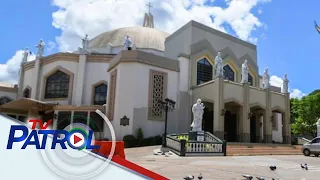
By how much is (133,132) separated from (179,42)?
A: 32.4 ft

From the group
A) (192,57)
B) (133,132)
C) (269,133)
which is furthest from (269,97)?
(133,132)

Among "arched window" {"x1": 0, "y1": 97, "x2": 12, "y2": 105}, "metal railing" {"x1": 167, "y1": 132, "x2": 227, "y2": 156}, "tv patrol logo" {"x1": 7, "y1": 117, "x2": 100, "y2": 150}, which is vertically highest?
"arched window" {"x1": 0, "y1": 97, "x2": 12, "y2": 105}

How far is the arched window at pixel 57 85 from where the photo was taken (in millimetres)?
29586

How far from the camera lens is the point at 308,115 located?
35.2 metres

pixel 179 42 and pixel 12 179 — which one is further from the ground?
pixel 179 42

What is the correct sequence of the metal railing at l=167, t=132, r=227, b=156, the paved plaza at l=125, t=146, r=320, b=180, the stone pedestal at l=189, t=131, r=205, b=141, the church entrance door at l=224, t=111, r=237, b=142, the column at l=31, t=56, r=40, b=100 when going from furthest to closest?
the column at l=31, t=56, r=40, b=100 < the church entrance door at l=224, t=111, r=237, b=142 < the stone pedestal at l=189, t=131, r=205, b=141 < the metal railing at l=167, t=132, r=227, b=156 < the paved plaza at l=125, t=146, r=320, b=180

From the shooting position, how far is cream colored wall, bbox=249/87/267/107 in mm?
24981

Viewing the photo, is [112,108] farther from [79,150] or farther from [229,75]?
[79,150]

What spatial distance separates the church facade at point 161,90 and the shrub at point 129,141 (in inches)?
33.2

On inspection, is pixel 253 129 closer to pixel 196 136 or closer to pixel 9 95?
pixel 196 136

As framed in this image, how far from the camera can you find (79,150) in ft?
13.8

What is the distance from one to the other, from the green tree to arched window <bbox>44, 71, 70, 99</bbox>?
2559cm

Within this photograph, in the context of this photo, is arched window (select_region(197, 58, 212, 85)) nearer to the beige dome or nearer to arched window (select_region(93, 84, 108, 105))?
arched window (select_region(93, 84, 108, 105))

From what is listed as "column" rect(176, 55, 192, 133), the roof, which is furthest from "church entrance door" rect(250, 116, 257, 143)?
the roof
